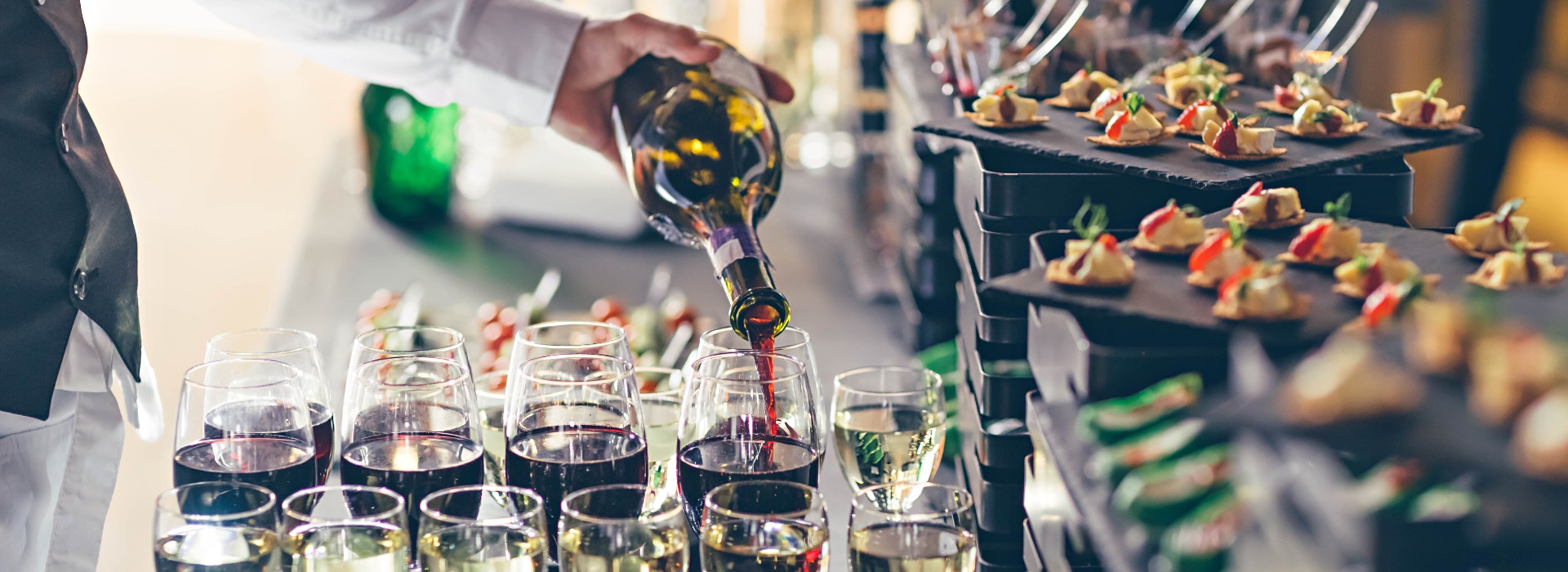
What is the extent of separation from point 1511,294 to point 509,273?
7.07 ft

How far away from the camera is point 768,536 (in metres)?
0.94

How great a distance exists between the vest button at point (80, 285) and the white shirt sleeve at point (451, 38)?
394 mm

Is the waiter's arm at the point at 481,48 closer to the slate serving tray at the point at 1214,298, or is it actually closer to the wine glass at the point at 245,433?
the wine glass at the point at 245,433

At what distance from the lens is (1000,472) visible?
3.90ft

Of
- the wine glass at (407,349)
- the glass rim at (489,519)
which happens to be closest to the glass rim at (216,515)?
the glass rim at (489,519)

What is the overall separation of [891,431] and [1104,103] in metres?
0.38

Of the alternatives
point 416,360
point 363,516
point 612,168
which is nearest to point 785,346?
point 416,360

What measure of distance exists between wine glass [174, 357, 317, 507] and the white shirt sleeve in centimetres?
66

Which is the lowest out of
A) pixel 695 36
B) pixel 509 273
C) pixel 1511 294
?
pixel 509 273

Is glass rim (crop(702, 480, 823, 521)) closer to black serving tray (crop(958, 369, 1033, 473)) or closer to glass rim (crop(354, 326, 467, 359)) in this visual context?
black serving tray (crop(958, 369, 1033, 473))

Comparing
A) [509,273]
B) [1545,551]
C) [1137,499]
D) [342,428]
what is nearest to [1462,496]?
[1545,551]

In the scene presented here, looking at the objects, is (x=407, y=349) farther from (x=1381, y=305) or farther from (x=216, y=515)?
(x=1381, y=305)

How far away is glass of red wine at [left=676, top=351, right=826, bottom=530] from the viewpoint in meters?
1.16

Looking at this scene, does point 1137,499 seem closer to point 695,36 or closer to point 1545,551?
point 1545,551
